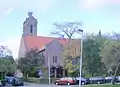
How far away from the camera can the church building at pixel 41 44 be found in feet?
276

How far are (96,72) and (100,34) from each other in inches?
363

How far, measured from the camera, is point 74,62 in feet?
228

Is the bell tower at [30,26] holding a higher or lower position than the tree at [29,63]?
higher

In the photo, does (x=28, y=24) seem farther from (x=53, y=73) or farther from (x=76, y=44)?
(x=76, y=44)

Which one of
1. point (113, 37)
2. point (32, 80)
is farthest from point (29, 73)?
point (113, 37)

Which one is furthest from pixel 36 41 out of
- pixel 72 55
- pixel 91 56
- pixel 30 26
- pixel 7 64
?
pixel 91 56

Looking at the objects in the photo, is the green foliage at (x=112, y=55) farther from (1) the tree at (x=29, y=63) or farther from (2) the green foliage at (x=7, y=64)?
(1) the tree at (x=29, y=63)

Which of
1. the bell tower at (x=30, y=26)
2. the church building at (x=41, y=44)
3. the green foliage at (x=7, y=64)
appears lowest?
the green foliage at (x=7, y=64)

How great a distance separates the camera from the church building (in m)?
84.1

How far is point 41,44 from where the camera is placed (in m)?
96.0

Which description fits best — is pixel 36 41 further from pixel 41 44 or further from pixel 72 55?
pixel 72 55

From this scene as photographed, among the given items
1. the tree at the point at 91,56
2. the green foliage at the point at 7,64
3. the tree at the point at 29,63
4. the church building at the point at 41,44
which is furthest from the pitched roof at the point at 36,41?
the tree at the point at 91,56

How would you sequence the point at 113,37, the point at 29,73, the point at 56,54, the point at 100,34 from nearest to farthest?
the point at 113,37 → the point at 100,34 → the point at 29,73 → the point at 56,54

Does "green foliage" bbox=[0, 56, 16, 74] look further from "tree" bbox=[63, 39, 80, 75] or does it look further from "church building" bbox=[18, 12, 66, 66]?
"tree" bbox=[63, 39, 80, 75]
